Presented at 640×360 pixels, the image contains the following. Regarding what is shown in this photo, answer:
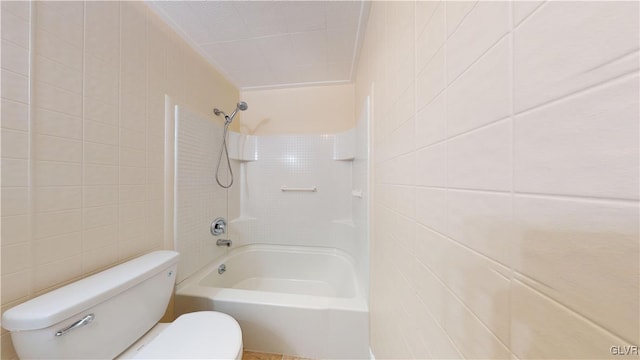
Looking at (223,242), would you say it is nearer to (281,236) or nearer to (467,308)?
(281,236)

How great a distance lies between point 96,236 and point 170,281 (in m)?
0.37

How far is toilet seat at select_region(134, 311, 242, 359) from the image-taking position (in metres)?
0.71

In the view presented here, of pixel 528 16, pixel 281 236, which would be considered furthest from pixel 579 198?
pixel 281 236

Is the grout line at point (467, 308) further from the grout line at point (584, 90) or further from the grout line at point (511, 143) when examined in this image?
the grout line at point (584, 90)

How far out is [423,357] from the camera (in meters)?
0.47

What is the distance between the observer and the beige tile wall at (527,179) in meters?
0.16

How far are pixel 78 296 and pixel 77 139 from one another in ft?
1.89

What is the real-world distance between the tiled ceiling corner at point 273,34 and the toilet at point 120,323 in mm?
1397

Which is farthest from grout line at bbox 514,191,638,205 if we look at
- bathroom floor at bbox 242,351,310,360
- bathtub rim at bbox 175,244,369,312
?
bathroom floor at bbox 242,351,310,360

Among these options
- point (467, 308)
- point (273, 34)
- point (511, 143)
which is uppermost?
point (273, 34)

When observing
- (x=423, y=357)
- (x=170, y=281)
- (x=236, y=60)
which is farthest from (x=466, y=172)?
(x=236, y=60)

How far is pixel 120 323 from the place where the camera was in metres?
0.73

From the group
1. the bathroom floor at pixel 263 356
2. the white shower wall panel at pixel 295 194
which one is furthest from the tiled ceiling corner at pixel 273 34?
the bathroom floor at pixel 263 356

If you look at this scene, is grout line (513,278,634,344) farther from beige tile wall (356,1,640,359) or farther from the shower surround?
the shower surround
